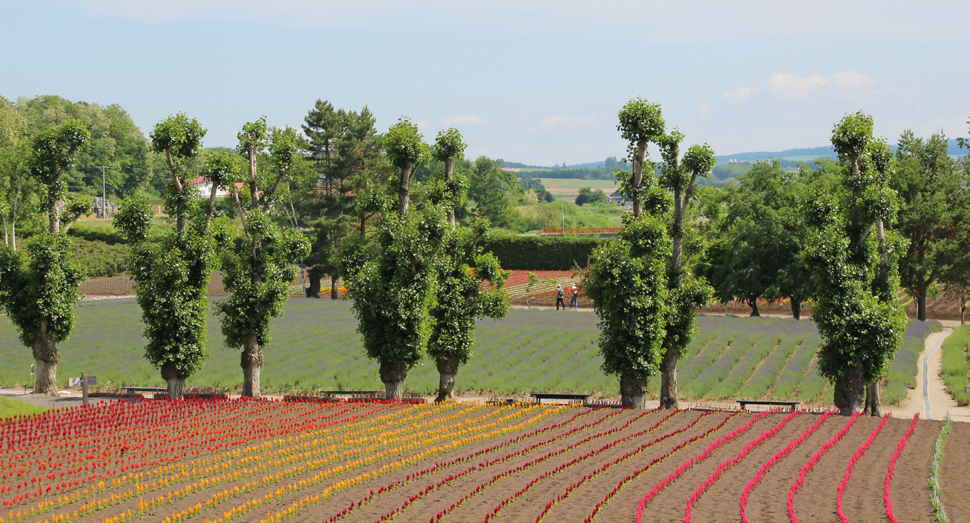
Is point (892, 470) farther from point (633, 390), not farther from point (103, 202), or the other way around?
point (103, 202)

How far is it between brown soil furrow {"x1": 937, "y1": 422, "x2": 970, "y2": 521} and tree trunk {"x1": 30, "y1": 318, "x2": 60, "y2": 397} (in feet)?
99.4

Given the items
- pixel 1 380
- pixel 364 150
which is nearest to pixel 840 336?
pixel 1 380

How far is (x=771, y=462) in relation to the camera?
17750mm

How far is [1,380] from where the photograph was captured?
32719mm

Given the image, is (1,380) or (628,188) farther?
(1,380)

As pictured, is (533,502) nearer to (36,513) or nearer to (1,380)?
(36,513)

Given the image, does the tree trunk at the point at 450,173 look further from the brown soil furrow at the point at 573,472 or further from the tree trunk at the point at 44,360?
the tree trunk at the point at 44,360

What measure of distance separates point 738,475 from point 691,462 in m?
1.28

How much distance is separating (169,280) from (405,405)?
10.2m

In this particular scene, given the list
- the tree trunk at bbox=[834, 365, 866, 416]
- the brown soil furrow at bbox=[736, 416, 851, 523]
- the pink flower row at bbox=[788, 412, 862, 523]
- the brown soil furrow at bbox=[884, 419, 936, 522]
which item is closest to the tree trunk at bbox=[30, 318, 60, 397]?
the brown soil furrow at bbox=[736, 416, 851, 523]

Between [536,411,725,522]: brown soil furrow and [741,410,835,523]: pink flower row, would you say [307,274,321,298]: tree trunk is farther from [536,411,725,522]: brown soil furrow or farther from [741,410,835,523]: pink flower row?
[741,410,835,523]: pink flower row

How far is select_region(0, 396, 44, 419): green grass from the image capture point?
83.6 feet

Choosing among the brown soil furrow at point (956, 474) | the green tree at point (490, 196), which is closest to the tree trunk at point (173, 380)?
the brown soil furrow at point (956, 474)

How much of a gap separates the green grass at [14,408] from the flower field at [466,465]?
5.41 feet
